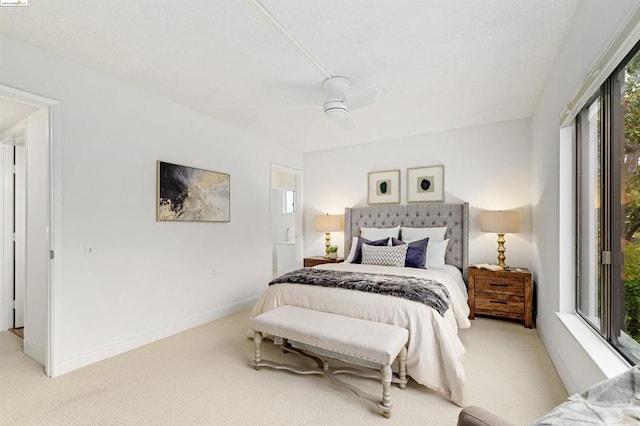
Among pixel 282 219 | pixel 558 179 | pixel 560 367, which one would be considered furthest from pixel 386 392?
pixel 282 219

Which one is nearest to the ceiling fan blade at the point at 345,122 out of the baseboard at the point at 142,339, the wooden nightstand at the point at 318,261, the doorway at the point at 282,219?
the wooden nightstand at the point at 318,261

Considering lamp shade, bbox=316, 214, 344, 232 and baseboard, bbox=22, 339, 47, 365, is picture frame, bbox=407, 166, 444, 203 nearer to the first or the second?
lamp shade, bbox=316, 214, 344, 232

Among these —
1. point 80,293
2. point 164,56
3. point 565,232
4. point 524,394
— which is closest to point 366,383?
point 524,394

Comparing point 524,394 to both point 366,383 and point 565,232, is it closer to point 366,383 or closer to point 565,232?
point 366,383

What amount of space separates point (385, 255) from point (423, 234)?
82 cm

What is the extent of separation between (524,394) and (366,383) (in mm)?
1119

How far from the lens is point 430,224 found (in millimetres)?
4527

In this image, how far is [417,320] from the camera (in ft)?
7.54

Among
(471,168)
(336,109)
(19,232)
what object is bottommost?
(19,232)

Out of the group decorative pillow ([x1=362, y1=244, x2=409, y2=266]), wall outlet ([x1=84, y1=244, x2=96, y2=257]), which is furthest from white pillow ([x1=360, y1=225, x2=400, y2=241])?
wall outlet ([x1=84, y1=244, x2=96, y2=257])

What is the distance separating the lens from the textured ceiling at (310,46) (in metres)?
1.98

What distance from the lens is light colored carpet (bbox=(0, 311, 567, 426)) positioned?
1941 mm

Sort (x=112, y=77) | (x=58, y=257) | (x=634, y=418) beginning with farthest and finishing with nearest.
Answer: (x=112, y=77) → (x=58, y=257) → (x=634, y=418)

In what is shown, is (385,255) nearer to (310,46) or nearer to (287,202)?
(310,46)
